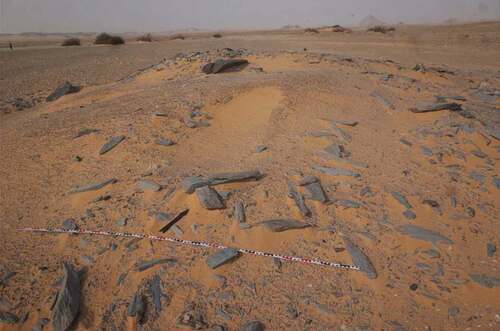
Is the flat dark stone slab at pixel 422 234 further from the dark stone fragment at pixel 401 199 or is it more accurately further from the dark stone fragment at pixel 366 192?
the dark stone fragment at pixel 366 192

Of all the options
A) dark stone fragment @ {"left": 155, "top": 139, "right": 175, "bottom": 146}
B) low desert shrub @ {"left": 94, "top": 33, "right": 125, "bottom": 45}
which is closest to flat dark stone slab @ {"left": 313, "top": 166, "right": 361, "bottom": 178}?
dark stone fragment @ {"left": 155, "top": 139, "right": 175, "bottom": 146}

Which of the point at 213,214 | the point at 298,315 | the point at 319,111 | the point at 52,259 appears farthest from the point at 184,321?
the point at 319,111

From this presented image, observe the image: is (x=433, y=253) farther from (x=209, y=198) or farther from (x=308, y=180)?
(x=209, y=198)

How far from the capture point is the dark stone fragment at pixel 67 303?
2561mm

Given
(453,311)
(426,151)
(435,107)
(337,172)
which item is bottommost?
(453,311)

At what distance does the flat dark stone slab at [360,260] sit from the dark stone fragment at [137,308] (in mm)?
2086

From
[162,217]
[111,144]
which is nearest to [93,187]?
[111,144]

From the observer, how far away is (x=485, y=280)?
2.85m

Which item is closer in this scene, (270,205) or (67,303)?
(67,303)

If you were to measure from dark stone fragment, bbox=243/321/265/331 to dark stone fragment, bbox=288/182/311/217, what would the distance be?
141 centimetres

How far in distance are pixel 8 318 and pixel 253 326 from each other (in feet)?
7.16

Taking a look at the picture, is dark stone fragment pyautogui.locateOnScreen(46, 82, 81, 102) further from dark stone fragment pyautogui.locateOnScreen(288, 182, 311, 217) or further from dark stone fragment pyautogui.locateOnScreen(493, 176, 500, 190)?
dark stone fragment pyautogui.locateOnScreen(493, 176, 500, 190)

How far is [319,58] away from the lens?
983cm

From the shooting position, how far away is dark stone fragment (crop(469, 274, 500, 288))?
110 inches
